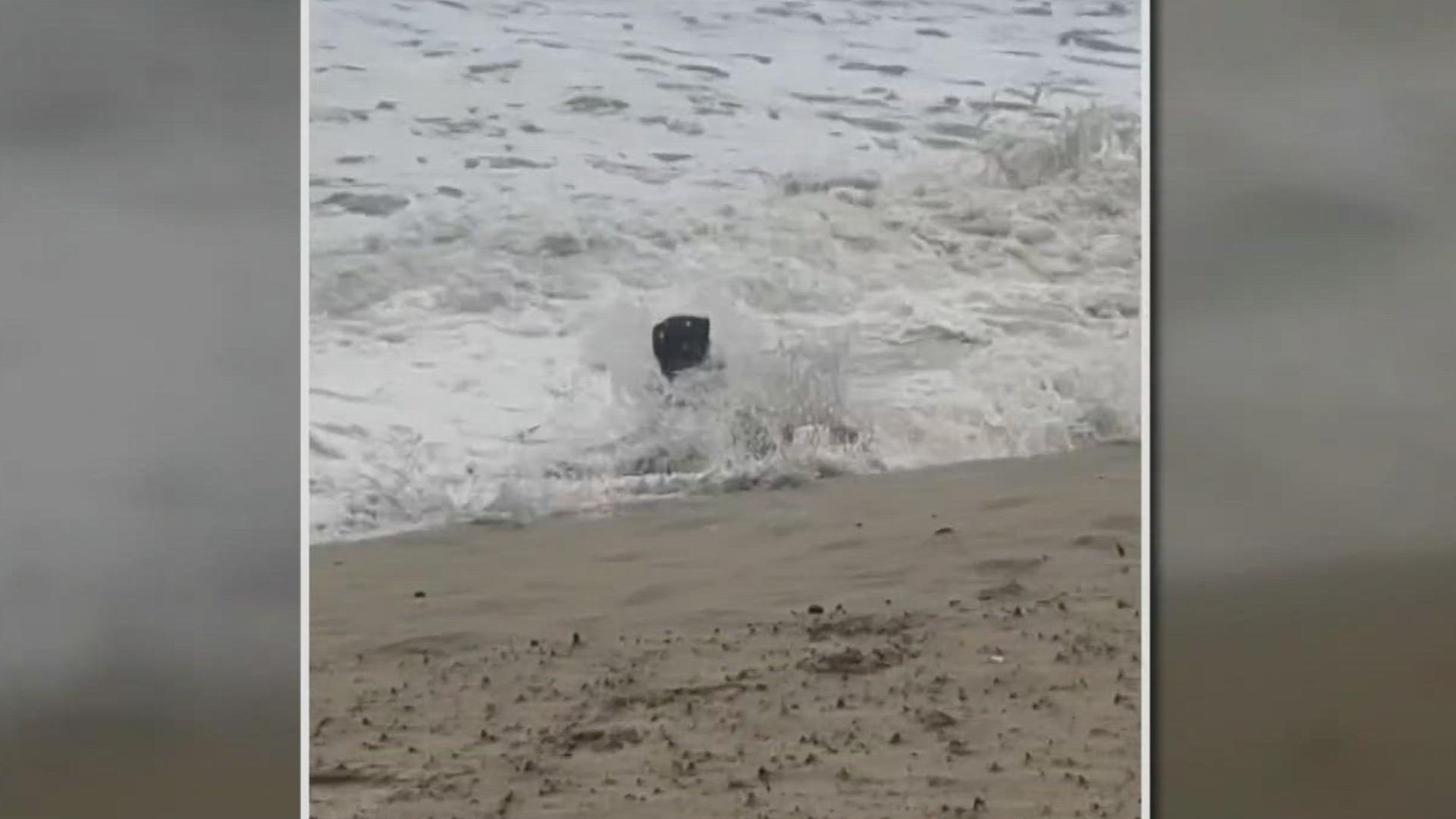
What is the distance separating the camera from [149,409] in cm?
182

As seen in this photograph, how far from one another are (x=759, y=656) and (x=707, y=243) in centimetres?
54

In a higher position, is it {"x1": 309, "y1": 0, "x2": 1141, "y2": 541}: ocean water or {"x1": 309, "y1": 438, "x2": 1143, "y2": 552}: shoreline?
{"x1": 309, "y1": 0, "x2": 1141, "y2": 541}: ocean water

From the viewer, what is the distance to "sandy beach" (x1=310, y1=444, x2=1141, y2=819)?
1.82 m

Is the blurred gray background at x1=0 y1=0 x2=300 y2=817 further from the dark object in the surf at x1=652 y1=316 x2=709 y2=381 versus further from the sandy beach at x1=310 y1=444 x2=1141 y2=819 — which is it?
the dark object in the surf at x1=652 y1=316 x2=709 y2=381

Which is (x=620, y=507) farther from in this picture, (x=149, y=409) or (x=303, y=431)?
(x=149, y=409)

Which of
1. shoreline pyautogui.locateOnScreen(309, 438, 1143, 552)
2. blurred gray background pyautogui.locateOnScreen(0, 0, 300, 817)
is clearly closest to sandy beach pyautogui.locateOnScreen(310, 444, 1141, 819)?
shoreline pyautogui.locateOnScreen(309, 438, 1143, 552)

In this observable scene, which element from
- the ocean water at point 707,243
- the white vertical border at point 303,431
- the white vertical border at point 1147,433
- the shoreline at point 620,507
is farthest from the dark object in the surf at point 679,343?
the white vertical border at point 1147,433

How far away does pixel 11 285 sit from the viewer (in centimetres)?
181

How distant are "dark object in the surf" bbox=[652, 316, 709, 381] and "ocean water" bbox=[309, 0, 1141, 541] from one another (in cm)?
2

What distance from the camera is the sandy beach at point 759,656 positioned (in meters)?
1.82

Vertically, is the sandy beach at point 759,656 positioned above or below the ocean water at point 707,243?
below

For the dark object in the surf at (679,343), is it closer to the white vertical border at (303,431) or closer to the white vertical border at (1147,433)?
the white vertical border at (303,431)

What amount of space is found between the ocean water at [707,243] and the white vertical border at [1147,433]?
0.06ft

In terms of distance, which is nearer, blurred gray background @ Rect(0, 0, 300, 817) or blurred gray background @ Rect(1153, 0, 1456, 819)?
blurred gray background @ Rect(0, 0, 300, 817)
